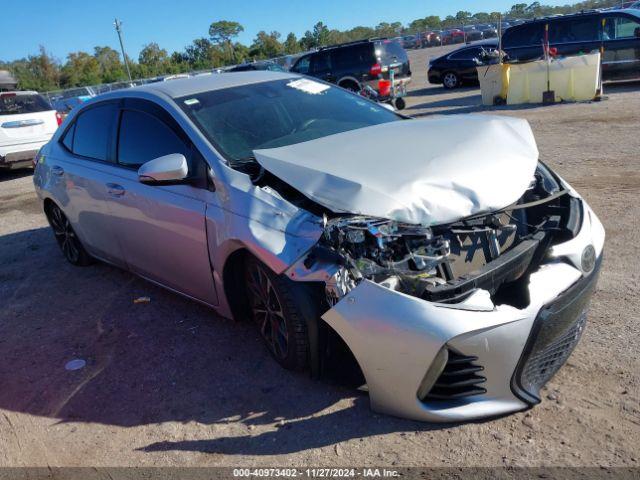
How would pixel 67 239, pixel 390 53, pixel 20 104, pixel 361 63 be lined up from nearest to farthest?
pixel 67 239 → pixel 20 104 → pixel 361 63 → pixel 390 53

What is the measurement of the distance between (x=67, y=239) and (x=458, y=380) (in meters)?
4.61

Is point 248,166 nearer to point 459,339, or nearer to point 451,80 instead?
point 459,339

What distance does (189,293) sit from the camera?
4098mm

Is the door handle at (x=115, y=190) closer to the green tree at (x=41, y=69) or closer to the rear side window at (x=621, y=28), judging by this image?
the rear side window at (x=621, y=28)

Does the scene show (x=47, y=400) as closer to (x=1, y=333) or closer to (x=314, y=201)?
(x=1, y=333)

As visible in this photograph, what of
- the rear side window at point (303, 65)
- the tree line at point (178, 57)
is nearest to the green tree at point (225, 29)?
the tree line at point (178, 57)

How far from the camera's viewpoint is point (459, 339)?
8.27ft

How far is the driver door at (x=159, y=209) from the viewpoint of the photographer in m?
3.72

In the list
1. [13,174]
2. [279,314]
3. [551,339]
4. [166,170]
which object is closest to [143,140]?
[166,170]

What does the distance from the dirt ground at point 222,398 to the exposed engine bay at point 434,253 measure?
561 mm

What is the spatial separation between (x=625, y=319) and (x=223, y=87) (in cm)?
318

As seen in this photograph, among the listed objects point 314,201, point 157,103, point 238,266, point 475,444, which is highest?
point 157,103

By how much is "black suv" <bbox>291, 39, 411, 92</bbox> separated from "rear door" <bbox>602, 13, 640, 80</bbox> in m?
5.55

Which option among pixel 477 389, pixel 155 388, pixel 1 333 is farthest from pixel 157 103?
pixel 477 389
